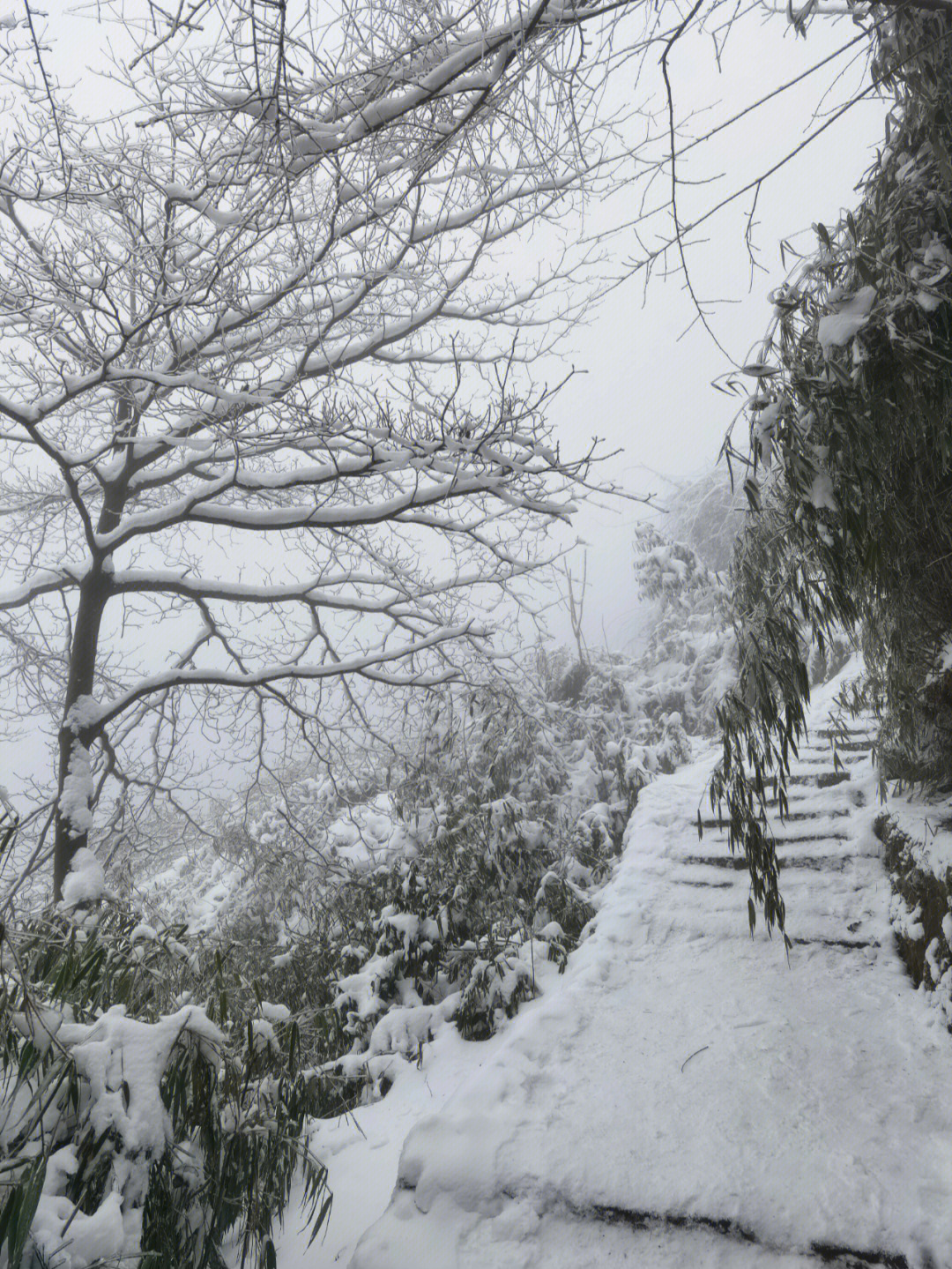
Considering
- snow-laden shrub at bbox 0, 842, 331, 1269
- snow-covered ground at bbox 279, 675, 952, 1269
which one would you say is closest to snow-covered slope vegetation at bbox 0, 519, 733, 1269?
snow-laden shrub at bbox 0, 842, 331, 1269

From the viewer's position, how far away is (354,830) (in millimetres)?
8414

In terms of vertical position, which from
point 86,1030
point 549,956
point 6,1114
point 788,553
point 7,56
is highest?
point 7,56

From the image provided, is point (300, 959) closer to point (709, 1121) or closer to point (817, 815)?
point (817, 815)

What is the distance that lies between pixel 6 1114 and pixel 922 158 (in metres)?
3.93

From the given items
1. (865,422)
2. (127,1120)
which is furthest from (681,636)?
(127,1120)

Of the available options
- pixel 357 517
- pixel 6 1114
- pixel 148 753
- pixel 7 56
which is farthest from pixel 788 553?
pixel 148 753

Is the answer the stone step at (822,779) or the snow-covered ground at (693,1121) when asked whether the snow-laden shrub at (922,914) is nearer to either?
the snow-covered ground at (693,1121)

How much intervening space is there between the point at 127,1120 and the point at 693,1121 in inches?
76.2

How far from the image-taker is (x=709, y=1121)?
253cm

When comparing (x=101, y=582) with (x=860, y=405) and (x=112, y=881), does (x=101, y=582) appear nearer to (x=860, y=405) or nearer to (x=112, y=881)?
(x=112, y=881)

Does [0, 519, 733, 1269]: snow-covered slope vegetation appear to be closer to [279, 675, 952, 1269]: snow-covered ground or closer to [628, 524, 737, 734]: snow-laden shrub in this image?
[628, 524, 737, 734]: snow-laden shrub

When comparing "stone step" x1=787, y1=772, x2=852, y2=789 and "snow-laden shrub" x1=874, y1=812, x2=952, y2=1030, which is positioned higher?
"stone step" x1=787, y1=772, x2=852, y2=789

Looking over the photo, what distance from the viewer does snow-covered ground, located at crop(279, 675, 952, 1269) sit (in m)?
2.11

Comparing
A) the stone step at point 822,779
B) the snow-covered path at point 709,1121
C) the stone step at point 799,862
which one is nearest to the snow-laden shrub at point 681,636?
the stone step at point 822,779
